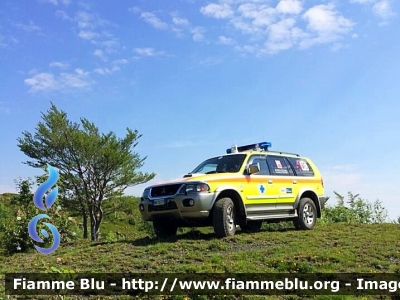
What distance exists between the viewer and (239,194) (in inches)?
396

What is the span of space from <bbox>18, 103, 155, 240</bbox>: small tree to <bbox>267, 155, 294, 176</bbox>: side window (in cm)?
1967

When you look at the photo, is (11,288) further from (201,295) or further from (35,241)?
(35,241)

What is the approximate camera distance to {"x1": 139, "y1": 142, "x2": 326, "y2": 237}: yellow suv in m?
9.43

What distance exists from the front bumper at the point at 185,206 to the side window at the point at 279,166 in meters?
2.64

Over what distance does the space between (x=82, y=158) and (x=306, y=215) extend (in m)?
21.2

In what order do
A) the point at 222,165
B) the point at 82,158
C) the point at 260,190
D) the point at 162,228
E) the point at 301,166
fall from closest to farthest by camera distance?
the point at 162,228 → the point at 260,190 → the point at 222,165 → the point at 301,166 → the point at 82,158

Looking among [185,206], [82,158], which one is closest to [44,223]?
[185,206]

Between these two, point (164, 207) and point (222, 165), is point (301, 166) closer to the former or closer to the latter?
point (222, 165)

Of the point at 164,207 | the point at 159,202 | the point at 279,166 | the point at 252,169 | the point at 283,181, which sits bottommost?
the point at 164,207

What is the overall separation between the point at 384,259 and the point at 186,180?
4104mm

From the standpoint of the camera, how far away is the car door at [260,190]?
34.2 ft

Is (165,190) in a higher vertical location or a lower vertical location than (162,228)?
higher

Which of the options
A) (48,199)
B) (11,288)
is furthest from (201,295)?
(48,199)

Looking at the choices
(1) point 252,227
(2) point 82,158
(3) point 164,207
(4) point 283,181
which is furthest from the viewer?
(2) point 82,158
